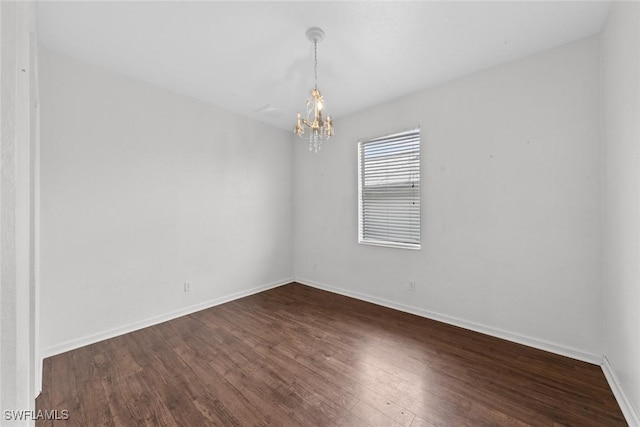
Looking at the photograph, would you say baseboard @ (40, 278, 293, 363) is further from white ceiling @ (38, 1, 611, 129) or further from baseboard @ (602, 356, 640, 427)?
baseboard @ (602, 356, 640, 427)

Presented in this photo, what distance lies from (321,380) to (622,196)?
2.47 meters

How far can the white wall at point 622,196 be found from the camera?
1565 millimetres

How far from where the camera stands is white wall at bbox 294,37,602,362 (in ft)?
7.23

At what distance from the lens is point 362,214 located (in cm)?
379

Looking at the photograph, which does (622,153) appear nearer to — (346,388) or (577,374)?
(577,374)

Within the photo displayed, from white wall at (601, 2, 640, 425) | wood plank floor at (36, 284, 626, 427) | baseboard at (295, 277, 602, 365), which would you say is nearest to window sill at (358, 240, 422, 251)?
baseboard at (295, 277, 602, 365)

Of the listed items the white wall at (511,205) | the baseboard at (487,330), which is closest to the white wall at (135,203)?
the baseboard at (487,330)

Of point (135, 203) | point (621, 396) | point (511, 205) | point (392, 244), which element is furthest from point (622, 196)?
point (135, 203)

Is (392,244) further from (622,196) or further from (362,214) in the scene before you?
(622,196)

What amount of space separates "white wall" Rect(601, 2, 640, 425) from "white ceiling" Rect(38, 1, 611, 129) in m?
0.40

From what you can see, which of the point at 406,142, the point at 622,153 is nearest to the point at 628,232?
the point at 622,153

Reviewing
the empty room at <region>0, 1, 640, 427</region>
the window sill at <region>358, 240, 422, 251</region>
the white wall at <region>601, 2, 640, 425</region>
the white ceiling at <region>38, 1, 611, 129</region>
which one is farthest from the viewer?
the window sill at <region>358, 240, 422, 251</region>

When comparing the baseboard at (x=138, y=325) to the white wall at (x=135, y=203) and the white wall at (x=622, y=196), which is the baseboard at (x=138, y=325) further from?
the white wall at (x=622, y=196)

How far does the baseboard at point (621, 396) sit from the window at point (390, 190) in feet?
5.73
